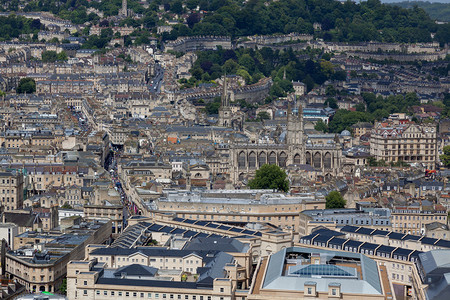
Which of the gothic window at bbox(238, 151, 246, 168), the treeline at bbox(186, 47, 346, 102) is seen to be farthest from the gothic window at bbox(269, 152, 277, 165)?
the treeline at bbox(186, 47, 346, 102)

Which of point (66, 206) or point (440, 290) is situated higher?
point (440, 290)

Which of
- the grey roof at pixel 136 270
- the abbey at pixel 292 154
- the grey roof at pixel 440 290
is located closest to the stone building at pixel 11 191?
the abbey at pixel 292 154

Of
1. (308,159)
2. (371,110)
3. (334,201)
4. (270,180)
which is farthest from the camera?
(371,110)

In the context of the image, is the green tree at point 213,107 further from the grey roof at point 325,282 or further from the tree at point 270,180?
the grey roof at point 325,282

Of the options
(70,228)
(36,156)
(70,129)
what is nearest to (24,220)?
(70,228)

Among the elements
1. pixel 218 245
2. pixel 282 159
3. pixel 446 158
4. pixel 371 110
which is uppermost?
pixel 218 245

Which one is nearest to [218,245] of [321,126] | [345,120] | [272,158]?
[272,158]

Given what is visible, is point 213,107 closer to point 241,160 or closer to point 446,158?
point 446,158

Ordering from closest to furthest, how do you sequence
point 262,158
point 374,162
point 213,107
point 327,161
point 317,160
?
1. point 262,158
2. point 327,161
3. point 317,160
4. point 374,162
5. point 213,107
